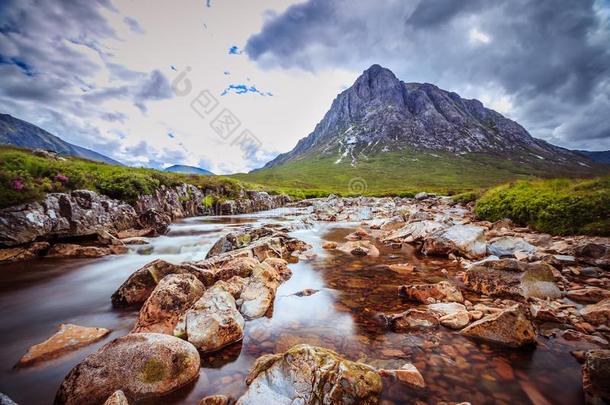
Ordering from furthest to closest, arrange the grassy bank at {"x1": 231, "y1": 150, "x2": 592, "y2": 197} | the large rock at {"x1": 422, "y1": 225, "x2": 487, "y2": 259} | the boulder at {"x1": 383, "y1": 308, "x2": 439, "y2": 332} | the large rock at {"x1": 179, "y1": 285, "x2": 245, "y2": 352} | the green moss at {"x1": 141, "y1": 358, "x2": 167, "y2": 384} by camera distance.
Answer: the grassy bank at {"x1": 231, "y1": 150, "x2": 592, "y2": 197} < the large rock at {"x1": 422, "y1": 225, "x2": 487, "y2": 259} < the boulder at {"x1": 383, "y1": 308, "x2": 439, "y2": 332} < the large rock at {"x1": 179, "y1": 285, "x2": 245, "y2": 352} < the green moss at {"x1": 141, "y1": 358, "x2": 167, "y2": 384}

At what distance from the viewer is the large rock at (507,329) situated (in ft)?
15.8

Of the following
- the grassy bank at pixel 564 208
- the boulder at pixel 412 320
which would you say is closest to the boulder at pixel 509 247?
the grassy bank at pixel 564 208

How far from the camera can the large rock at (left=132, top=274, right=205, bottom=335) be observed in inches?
215

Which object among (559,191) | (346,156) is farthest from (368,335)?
(346,156)

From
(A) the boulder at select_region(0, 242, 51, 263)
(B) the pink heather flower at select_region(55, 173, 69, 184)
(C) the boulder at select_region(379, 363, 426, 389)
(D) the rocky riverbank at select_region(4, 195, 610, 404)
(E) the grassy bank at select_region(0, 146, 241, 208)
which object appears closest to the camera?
(D) the rocky riverbank at select_region(4, 195, 610, 404)

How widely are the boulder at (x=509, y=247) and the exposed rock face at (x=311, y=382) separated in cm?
901

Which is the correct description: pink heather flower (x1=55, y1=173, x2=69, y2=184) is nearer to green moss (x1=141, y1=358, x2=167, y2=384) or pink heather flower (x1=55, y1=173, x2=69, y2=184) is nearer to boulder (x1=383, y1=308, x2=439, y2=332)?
green moss (x1=141, y1=358, x2=167, y2=384)

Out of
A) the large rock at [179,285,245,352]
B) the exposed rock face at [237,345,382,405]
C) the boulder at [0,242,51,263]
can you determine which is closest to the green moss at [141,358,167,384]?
the large rock at [179,285,245,352]

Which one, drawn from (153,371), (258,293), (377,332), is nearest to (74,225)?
(258,293)

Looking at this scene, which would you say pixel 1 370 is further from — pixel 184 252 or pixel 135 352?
pixel 184 252

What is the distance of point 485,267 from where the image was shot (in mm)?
7723

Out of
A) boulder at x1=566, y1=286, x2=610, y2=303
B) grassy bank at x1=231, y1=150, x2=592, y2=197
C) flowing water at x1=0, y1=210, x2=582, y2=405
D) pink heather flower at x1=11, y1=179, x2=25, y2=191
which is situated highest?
Answer: grassy bank at x1=231, y1=150, x2=592, y2=197

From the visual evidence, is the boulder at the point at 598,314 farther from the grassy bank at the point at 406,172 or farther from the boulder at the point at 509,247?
the grassy bank at the point at 406,172

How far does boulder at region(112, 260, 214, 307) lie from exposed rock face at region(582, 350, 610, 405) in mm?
7552
